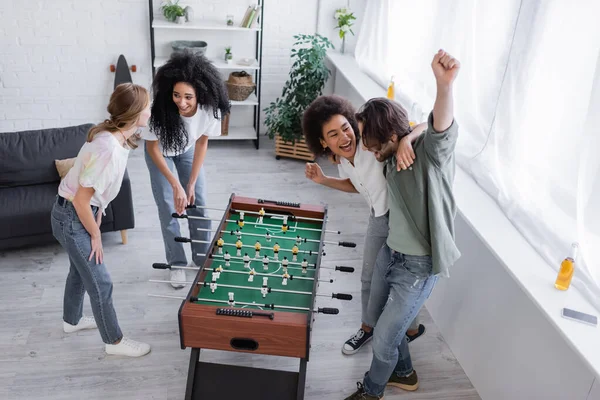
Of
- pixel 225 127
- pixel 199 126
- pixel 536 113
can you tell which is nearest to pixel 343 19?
pixel 225 127

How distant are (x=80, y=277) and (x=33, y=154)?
4.23 ft

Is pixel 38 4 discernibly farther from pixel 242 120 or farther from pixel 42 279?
pixel 42 279

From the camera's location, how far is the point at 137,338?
3.22 meters

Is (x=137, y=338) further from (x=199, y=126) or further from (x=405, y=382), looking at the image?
(x=405, y=382)

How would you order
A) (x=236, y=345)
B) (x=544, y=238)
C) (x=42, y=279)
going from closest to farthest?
(x=236, y=345)
(x=544, y=238)
(x=42, y=279)

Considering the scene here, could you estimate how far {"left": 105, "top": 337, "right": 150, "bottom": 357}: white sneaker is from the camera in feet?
10.1

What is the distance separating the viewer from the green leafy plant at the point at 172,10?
509cm

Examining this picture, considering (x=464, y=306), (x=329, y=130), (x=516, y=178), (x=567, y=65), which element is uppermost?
(x=567, y=65)

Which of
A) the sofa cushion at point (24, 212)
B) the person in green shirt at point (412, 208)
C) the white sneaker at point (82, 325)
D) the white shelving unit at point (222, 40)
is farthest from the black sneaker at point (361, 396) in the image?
the white shelving unit at point (222, 40)

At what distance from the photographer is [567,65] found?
101 inches

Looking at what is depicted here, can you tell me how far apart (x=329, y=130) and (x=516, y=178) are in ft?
3.47

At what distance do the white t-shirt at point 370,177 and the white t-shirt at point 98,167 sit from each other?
101 cm

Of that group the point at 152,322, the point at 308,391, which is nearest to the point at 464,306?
the point at 308,391

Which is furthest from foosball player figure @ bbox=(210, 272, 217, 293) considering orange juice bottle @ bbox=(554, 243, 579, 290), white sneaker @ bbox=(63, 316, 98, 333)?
orange juice bottle @ bbox=(554, 243, 579, 290)
